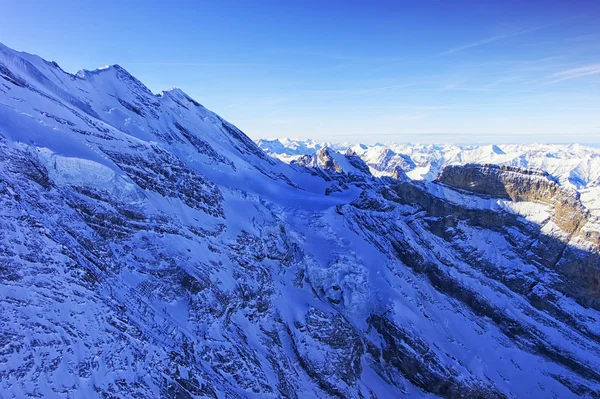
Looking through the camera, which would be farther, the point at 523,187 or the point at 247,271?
the point at 523,187

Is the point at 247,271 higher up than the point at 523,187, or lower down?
lower down

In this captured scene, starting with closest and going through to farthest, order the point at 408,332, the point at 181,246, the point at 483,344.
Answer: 1. the point at 181,246
2. the point at 408,332
3. the point at 483,344

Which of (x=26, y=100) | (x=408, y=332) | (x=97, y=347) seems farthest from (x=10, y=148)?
(x=408, y=332)

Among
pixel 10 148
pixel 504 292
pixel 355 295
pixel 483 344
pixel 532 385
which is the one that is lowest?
pixel 532 385

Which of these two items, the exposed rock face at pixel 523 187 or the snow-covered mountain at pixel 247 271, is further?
the exposed rock face at pixel 523 187

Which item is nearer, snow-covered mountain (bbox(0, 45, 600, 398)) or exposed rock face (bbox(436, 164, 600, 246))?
snow-covered mountain (bbox(0, 45, 600, 398))

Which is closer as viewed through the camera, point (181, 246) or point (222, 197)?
point (181, 246)

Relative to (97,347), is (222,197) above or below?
above

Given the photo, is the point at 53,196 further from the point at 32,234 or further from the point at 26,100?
the point at 26,100
